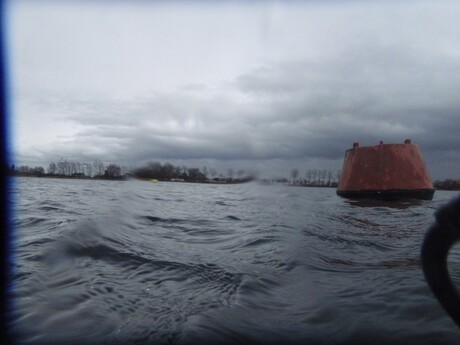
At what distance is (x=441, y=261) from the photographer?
823mm

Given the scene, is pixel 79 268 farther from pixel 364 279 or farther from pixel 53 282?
pixel 364 279

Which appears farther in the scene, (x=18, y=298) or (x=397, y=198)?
(x=397, y=198)

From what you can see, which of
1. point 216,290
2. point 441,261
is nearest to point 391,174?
point 216,290

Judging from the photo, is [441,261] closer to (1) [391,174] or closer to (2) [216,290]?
(2) [216,290]

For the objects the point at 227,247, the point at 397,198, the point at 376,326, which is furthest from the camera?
the point at 397,198

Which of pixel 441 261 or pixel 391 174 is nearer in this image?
pixel 441 261

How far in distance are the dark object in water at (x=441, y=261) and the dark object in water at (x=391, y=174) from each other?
1090 cm

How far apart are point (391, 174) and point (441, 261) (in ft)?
36.8

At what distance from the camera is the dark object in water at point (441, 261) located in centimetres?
77

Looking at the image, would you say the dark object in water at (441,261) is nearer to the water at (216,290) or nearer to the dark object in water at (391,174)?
the water at (216,290)

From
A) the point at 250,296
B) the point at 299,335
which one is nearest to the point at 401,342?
the point at 299,335

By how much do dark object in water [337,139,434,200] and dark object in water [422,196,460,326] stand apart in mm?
10897

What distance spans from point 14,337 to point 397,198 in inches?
451

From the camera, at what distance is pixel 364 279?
8.29 feet
